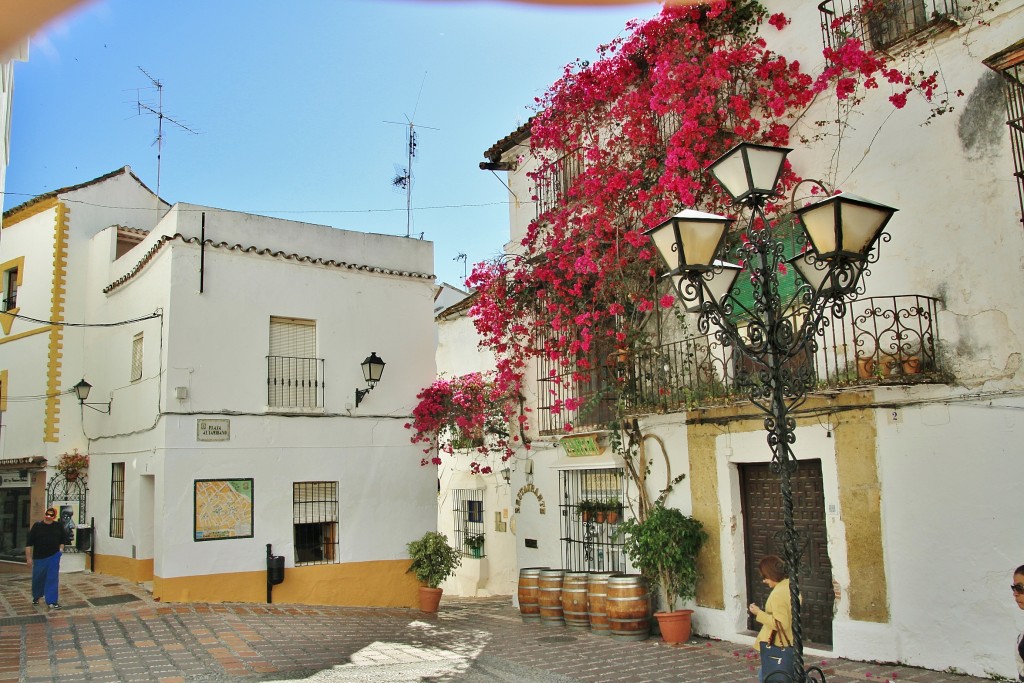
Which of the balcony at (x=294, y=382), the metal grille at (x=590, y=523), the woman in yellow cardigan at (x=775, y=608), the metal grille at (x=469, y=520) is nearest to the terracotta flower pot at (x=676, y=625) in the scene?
the metal grille at (x=590, y=523)

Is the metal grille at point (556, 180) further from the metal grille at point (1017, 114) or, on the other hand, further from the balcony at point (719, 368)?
the metal grille at point (1017, 114)

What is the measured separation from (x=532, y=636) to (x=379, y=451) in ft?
17.1

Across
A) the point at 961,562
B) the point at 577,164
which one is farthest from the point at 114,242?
the point at 961,562

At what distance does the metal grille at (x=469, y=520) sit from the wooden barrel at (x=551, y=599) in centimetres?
641

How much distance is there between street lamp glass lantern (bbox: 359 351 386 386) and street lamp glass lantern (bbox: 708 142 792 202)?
979 cm

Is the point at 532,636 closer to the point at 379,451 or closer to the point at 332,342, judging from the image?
the point at 379,451

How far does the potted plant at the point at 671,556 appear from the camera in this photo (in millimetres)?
10555

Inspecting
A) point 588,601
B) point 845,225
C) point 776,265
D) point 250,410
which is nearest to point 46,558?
point 250,410

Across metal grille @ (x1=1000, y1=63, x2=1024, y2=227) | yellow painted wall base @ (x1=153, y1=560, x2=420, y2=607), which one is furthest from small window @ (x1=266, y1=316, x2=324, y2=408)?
metal grille @ (x1=1000, y1=63, x2=1024, y2=227)

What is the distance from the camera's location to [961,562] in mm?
8242

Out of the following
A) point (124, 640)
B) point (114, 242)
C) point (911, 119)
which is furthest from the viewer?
point (114, 242)

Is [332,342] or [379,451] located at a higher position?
[332,342]

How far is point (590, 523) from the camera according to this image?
Answer: 1293 centimetres

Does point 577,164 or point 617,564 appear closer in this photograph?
point 617,564
